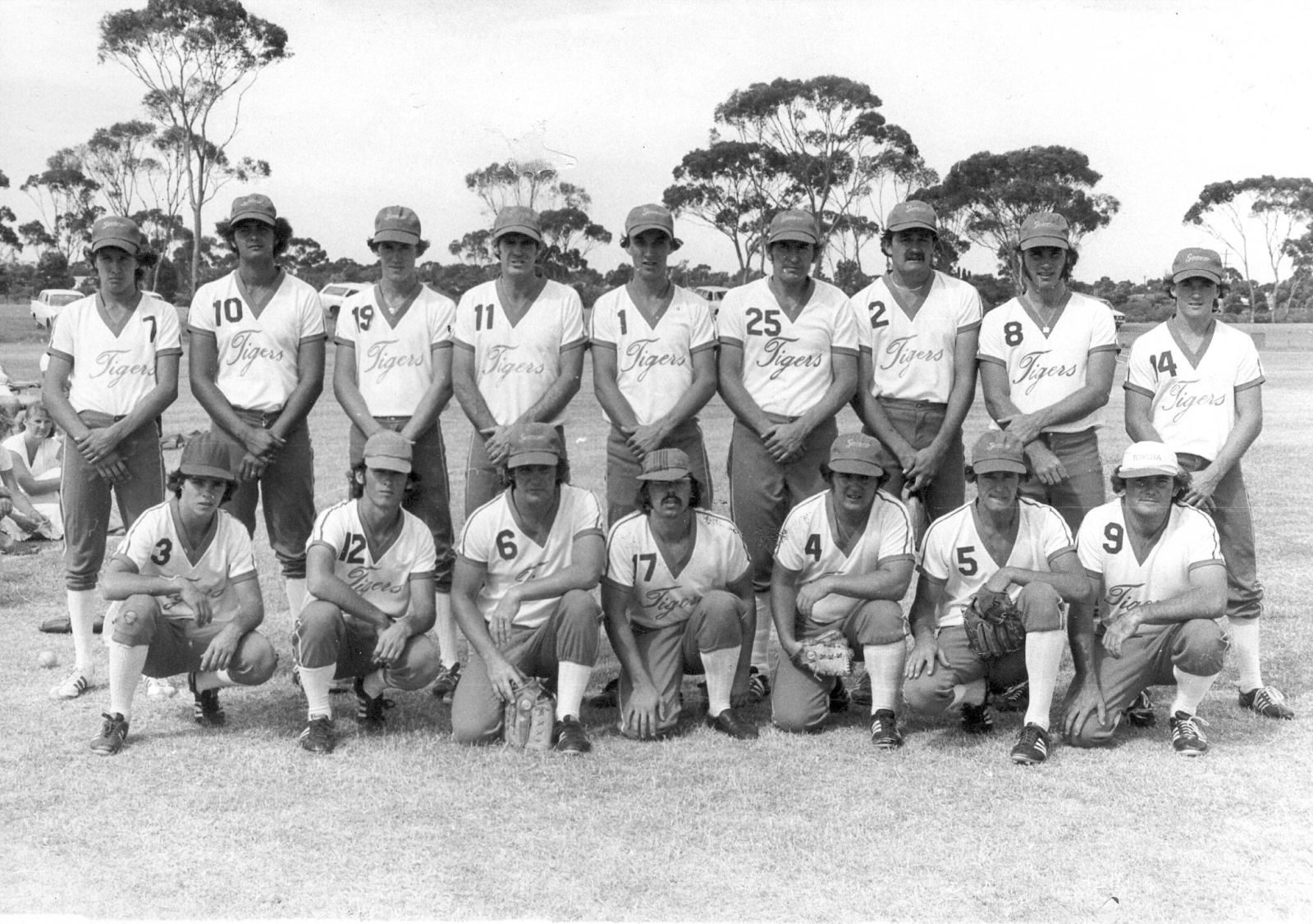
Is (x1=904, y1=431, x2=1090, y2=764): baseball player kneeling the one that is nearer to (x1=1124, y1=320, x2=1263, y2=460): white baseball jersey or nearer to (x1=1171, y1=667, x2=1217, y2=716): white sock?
(x1=1171, y1=667, x2=1217, y2=716): white sock

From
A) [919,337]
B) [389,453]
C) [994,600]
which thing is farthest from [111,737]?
[919,337]

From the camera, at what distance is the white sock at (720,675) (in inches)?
229

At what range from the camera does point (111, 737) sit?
545cm

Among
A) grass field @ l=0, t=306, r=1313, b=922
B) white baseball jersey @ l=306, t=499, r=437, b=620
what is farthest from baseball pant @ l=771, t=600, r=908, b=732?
white baseball jersey @ l=306, t=499, r=437, b=620

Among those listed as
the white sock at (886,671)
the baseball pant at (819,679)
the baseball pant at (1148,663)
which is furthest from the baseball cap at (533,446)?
the baseball pant at (1148,663)

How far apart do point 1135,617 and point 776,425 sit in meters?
1.92

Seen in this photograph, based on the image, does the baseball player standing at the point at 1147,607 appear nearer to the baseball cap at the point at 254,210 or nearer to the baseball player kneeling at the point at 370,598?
the baseball player kneeling at the point at 370,598

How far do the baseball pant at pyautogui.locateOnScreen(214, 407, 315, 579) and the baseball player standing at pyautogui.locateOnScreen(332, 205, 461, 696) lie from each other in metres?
0.29

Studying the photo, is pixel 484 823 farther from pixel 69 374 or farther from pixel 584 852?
pixel 69 374

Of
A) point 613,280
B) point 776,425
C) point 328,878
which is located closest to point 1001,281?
point 613,280

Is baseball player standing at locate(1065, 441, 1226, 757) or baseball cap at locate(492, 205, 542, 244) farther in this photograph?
baseball cap at locate(492, 205, 542, 244)

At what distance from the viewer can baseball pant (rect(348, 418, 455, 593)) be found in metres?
6.43

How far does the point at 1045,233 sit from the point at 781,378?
1472 mm

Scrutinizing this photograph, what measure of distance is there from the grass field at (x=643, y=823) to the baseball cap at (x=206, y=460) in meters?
1.19
